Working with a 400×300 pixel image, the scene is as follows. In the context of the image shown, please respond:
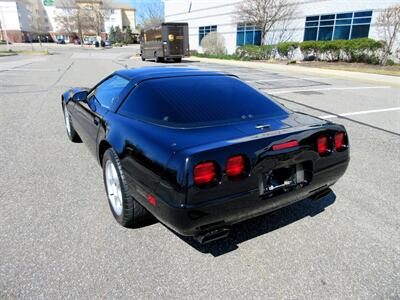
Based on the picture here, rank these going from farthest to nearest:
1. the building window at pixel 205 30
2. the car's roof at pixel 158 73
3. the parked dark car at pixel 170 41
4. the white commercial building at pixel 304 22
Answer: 1. the building window at pixel 205 30
2. the parked dark car at pixel 170 41
3. the white commercial building at pixel 304 22
4. the car's roof at pixel 158 73

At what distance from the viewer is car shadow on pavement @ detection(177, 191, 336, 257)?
8.50 feet

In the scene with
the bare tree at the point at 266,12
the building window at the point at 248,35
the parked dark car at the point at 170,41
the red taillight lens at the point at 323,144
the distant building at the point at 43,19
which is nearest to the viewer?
the red taillight lens at the point at 323,144

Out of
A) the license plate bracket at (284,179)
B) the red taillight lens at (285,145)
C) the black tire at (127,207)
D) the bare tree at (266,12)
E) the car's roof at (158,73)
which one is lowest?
the black tire at (127,207)

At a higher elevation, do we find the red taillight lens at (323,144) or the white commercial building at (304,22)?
the white commercial building at (304,22)

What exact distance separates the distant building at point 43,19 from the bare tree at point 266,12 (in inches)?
2972

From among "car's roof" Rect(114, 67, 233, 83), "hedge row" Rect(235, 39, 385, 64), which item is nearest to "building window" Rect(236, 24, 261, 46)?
"hedge row" Rect(235, 39, 385, 64)

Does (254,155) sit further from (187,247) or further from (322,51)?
(322,51)

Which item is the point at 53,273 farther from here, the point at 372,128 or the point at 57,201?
the point at 372,128

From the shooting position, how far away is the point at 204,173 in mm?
2049

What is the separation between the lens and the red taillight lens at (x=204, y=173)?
6.61 ft

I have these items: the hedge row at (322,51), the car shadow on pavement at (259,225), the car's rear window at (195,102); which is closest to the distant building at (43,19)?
the hedge row at (322,51)

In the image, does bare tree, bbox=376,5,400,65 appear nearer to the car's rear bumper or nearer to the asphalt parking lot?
the asphalt parking lot

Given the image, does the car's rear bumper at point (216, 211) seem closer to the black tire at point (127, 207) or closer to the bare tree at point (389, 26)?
the black tire at point (127, 207)

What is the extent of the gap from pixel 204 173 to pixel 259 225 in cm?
113
